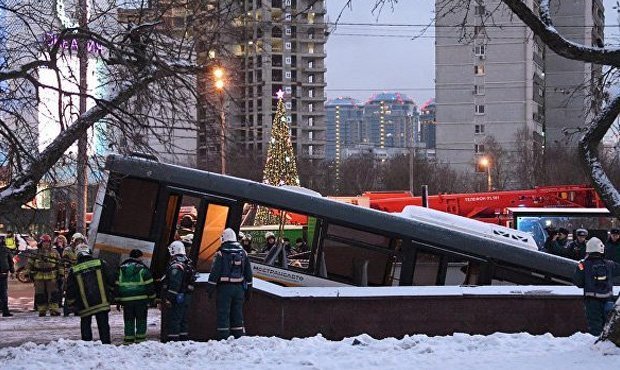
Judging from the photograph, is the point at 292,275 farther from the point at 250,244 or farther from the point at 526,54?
the point at 526,54

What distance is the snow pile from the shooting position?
405 inches

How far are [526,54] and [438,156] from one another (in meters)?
15.6

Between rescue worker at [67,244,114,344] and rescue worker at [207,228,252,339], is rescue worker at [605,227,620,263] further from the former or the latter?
rescue worker at [67,244,114,344]

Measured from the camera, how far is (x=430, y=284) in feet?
53.9

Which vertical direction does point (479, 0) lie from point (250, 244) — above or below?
above

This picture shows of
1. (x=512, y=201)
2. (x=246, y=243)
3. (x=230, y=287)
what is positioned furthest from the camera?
(x=512, y=201)

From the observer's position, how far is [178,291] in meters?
14.0

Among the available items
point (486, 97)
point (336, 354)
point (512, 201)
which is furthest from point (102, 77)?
point (486, 97)

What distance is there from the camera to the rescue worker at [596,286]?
13.6 meters

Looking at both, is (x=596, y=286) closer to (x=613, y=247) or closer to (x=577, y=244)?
(x=613, y=247)

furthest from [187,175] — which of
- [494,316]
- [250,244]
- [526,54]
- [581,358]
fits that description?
[526,54]

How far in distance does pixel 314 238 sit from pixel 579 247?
8.20m

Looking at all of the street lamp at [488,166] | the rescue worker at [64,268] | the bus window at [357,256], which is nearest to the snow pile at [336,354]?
the bus window at [357,256]

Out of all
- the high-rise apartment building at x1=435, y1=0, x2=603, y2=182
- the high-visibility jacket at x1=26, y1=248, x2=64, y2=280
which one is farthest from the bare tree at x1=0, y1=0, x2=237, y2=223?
the high-rise apartment building at x1=435, y1=0, x2=603, y2=182
